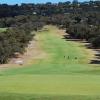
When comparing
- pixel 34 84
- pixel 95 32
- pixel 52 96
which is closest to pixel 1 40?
pixel 95 32

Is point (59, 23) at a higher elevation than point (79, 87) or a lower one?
lower

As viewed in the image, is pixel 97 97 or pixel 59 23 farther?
pixel 59 23

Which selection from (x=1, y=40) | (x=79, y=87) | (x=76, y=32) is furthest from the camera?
(x=76, y=32)

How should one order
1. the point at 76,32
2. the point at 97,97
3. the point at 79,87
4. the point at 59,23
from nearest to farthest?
1. the point at 97,97
2. the point at 79,87
3. the point at 76,32
4. the point at 59,23

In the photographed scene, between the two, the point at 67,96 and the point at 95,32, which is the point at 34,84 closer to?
the point at 67,96

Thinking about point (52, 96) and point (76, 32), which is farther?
point (76, 32)

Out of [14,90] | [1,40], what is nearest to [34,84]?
[14,90]

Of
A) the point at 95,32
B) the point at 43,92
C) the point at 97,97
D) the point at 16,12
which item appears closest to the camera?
the point at 97,97

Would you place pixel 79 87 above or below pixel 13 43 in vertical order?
above

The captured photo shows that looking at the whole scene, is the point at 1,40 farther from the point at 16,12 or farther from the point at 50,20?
the point at 16,12
